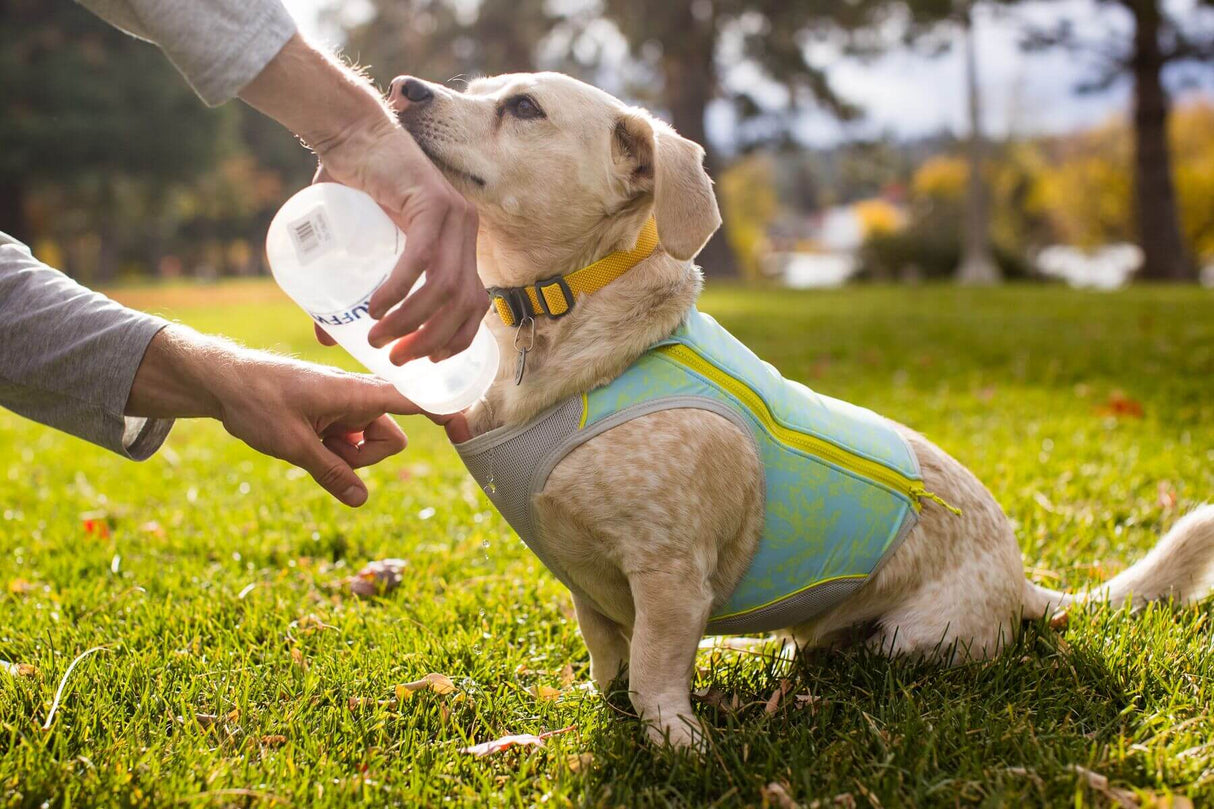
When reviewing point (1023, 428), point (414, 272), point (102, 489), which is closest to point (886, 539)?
point (414, 272)

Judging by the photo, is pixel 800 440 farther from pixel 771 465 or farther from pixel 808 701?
pixel 808 701

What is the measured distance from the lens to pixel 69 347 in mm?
2338

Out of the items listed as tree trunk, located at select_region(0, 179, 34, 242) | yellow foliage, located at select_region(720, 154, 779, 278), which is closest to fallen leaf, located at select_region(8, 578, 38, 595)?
tree trunk, located at select_region(0, 179, 34, 242)

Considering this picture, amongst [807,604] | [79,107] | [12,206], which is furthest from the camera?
[12,206]

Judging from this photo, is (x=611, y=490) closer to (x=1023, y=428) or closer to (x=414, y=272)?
(x=414, y=272)

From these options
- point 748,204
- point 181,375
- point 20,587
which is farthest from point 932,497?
point 748,204

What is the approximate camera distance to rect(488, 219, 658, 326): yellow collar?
246 centimetres

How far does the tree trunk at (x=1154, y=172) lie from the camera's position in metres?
18.6

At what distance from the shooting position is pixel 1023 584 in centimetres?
274

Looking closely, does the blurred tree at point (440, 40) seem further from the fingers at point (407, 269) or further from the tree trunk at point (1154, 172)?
the fingers at point (407, 269)

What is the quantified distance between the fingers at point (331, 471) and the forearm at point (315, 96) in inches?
29.0

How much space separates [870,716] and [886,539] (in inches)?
19.6

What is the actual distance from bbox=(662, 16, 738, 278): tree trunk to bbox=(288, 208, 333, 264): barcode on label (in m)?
17.1

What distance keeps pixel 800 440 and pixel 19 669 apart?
213 centimetres
